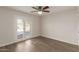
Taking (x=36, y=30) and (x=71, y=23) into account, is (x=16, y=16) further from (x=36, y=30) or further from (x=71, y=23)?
(x=71, y=23)

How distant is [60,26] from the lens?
73.0 inches

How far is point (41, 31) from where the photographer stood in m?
1.56

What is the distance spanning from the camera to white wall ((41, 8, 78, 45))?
1583mm

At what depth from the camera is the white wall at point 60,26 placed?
158 cm

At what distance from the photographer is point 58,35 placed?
1840 millimetres

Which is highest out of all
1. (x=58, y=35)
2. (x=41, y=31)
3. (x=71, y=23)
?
(x=71, y=23)
